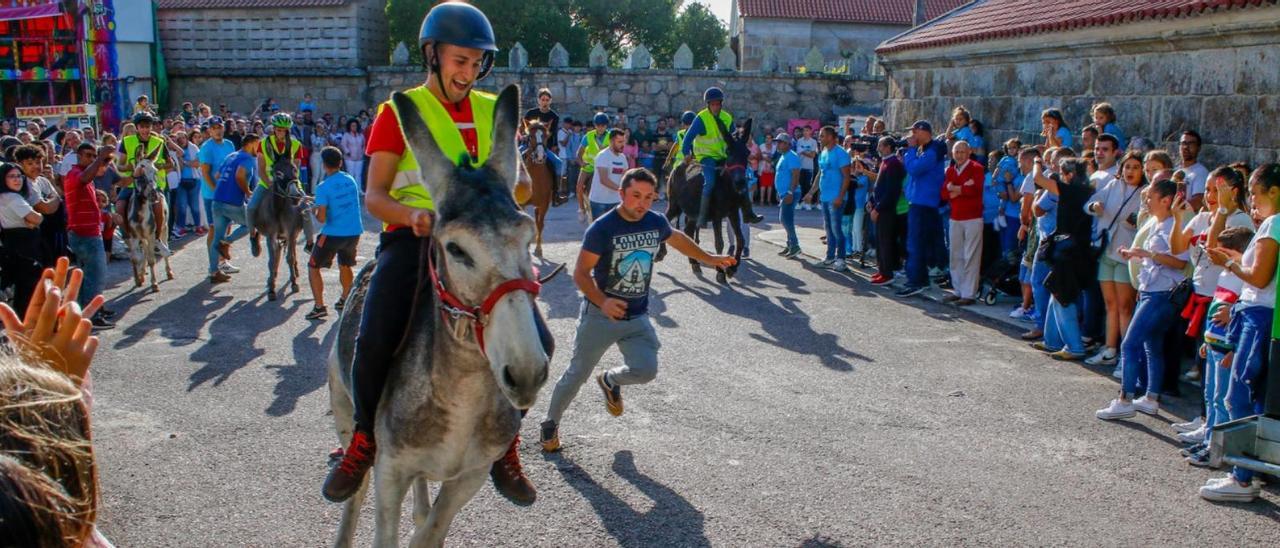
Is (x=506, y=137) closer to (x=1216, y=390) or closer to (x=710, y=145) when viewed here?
(x=1216, y=390)

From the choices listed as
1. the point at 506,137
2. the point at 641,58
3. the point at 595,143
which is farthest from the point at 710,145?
the point at 641,58

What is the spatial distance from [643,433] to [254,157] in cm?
819

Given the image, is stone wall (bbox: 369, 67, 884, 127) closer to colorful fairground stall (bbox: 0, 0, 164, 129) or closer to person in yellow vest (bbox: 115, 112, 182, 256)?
colorful fairground stall (bbox: 0, 0, 164, 129)

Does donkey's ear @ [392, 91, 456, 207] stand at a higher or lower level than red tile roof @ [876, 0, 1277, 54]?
lower

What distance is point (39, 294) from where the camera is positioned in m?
2.39

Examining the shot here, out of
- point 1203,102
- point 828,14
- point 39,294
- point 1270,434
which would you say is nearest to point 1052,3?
point 1203,102

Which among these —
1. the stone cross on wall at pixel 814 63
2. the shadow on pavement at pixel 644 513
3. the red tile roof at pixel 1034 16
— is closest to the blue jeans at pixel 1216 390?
the shadow on pavement at pixel 644 513

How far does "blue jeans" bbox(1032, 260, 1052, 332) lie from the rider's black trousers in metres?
7.47

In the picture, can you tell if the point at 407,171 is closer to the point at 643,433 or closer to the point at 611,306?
the point at 611,306

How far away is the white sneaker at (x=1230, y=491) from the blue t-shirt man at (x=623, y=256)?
3512 millimetres

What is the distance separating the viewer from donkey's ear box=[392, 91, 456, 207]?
3443 millimetres

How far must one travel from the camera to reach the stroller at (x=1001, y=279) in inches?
465

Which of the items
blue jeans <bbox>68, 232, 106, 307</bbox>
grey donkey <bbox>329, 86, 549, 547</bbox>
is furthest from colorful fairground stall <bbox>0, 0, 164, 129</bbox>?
grey donkey <bbox>329, 86, 549, 547</bbox>

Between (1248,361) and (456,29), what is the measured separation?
5.06 metres
